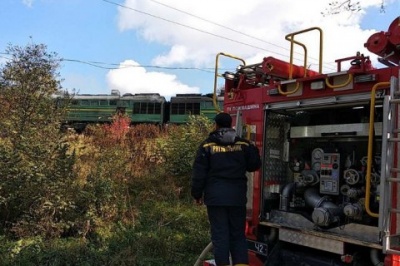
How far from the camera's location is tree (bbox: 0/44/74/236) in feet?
24.1

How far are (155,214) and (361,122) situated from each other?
5696mm

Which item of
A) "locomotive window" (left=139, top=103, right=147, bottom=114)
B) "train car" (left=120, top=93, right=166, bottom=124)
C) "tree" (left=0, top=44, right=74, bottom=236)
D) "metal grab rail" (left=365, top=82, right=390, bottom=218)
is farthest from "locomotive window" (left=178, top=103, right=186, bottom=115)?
"metal grab rail" (left=365, top=82, right=390, bottom=218)

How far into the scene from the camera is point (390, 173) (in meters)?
3.33

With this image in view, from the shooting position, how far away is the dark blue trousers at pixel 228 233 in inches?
174

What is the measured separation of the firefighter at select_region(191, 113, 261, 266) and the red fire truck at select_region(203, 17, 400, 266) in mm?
211

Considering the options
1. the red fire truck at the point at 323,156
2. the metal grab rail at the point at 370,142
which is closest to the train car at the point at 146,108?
the red fire truck at the point at 323,156

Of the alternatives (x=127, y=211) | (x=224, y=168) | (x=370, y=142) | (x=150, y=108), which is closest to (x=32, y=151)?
(x=127, y=211)

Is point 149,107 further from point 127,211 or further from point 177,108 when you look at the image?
point 127,211

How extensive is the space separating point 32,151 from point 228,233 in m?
4.65

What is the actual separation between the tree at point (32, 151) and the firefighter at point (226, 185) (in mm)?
3784

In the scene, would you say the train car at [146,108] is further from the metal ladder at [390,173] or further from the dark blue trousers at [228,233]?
the metal ladder at [390,173]

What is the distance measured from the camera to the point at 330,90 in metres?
3.91

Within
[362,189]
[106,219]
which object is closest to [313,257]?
[362,189]

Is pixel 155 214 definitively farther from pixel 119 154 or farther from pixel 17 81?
pixel 17 81
